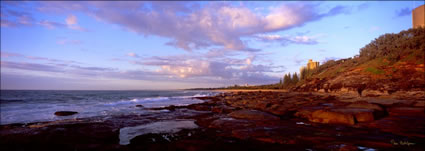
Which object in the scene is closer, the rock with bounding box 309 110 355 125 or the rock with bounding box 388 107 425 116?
the rock with bounding box 309 110 355 125

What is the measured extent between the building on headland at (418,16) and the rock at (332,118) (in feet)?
184

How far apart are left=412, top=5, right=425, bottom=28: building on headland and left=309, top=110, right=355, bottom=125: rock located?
56.2 m

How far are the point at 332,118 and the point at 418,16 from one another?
60.5m

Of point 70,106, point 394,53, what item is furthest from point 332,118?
point 70,106

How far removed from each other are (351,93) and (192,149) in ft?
97.0

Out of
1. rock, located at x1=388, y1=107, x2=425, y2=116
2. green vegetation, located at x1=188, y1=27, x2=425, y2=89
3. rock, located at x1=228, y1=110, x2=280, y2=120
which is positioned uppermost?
green vegetation, located at x1=188, y1=27, x2=425, y2=89

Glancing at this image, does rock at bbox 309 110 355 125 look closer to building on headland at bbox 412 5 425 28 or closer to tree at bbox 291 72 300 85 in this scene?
building on headland at bbox 412 5 425 28

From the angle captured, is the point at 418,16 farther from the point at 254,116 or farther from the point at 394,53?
the point at 254,116

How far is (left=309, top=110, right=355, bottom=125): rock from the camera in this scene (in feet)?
37.7

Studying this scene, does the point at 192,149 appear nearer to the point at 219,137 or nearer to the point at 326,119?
the point at 219,137

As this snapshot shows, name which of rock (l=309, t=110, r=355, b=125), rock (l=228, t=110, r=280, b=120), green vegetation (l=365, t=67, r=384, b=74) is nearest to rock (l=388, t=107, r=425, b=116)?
rock (l=309, t=110, r=355, b=125)

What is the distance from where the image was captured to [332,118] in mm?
12070

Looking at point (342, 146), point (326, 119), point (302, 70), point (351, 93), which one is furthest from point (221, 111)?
point (302, 70)

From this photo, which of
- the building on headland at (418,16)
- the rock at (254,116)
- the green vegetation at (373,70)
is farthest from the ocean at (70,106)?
the building on headland at (418,16)
